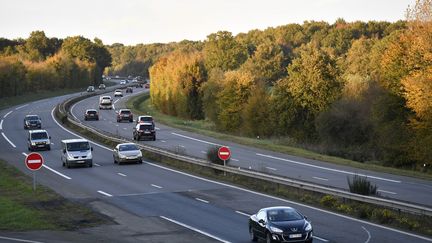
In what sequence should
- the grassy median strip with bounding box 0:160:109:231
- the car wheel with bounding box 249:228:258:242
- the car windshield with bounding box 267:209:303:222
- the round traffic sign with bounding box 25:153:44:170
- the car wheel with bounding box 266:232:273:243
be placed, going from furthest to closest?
the round traffic sign with bounding box 25:153:44:170 < the grassy median strip with bounding box 0:160:109:231 < the car wheel with bounding box 249:228:258:242 < the car windshield with bounding box 267:209:303:222 < the car wheel with bounding box 266:232:273:243

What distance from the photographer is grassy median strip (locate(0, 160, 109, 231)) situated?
2395 centimetres

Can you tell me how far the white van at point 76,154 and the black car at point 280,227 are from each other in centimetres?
2369

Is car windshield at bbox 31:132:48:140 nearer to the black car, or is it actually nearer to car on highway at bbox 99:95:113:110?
the black car

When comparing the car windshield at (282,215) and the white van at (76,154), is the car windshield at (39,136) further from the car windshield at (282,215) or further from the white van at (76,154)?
the car windshield at (282,215)

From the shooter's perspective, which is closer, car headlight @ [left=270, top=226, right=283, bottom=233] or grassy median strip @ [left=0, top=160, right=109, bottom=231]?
car headlight @ [left=270, top=226, right=283, bottom=233]

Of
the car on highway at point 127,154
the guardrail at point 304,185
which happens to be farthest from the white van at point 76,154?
the guardrail at point 304,185

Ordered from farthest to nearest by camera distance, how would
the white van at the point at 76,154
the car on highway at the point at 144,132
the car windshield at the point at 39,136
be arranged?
the car on highway at the point at 144,132, the car windshield at the point at 39,136, the white van at the point at 76,154

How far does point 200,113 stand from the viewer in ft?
344

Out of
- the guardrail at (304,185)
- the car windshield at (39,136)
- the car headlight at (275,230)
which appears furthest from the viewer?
the car windshield at (39,136)

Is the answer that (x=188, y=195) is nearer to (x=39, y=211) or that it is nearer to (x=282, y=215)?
(x=39, y=211)

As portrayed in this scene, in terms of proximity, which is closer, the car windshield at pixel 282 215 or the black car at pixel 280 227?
the black car at pixel 280 227

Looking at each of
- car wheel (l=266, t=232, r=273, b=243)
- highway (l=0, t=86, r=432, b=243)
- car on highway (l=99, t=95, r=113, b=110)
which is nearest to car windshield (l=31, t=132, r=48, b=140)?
highway (l=0, t=86, r=432, b=243)

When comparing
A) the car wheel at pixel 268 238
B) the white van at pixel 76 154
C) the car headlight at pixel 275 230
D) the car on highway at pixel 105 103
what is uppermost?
the car headlight at pixel 275 230

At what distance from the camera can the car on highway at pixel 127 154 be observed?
142 ft
